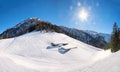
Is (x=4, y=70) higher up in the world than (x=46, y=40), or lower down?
lower down

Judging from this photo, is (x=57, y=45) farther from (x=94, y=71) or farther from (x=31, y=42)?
(x=94, y=71)

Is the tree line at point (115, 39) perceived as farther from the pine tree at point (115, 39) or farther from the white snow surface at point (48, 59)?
the white snow surface at point (48, 59)


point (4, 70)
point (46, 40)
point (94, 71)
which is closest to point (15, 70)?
point (4, 70)

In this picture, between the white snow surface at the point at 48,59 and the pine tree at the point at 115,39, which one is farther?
the pine tree at the point at 115,39

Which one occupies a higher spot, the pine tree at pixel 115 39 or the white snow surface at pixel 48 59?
the pine tree at pixel 115 39

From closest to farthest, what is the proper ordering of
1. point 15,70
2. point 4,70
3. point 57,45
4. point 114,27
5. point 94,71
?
point 94,71
point 4,70
point 15,70
point 114,27
point 57,45

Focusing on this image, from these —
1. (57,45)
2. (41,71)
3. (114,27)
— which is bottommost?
(41,71)

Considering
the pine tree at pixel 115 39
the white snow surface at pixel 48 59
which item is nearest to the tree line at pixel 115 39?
the pine tree at pixel 115 39

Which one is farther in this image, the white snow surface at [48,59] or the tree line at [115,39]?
the tree line at [115,39]

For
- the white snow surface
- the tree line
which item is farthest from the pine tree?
the white snow surface

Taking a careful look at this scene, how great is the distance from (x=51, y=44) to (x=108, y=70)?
56064mm

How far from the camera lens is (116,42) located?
2349 inches

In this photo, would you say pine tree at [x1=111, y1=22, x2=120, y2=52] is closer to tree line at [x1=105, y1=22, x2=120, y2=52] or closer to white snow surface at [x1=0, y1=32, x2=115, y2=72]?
tree line at [x1=105, y1=22, x2=120, y2=52]

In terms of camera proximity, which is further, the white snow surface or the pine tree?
the pine tree
